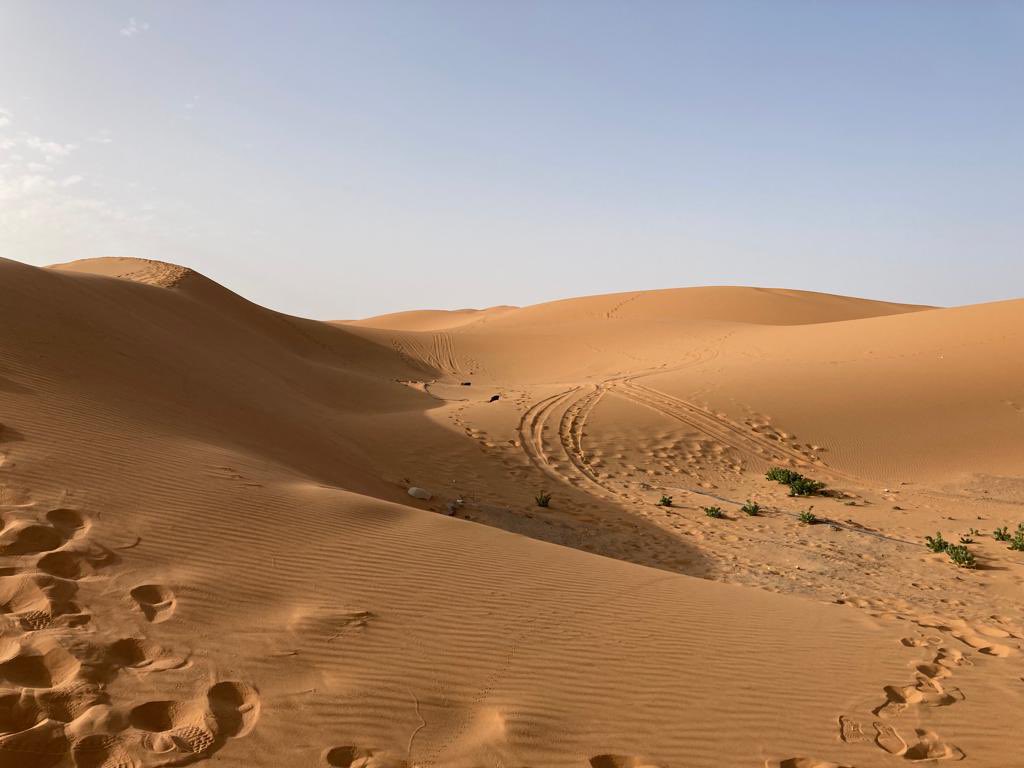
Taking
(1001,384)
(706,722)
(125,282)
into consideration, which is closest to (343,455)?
(706,722)

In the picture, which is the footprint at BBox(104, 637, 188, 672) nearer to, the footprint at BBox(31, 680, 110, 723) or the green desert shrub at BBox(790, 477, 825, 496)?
the footprint at BBox(31, 680, 110, 723)

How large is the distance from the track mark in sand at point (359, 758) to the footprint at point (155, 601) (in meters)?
1.39

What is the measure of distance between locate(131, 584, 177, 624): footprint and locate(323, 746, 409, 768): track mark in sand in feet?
4.55

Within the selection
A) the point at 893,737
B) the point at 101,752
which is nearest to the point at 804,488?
the point at 893,737

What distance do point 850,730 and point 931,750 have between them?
0.37m

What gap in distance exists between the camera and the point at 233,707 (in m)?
3.00

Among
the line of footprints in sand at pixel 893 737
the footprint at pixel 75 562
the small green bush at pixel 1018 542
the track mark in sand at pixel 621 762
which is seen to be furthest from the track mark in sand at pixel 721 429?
the footprint at pixel 75 562

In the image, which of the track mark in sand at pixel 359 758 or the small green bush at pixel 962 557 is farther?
the small green bush at pixel 962 557

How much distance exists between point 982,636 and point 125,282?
1837 cm

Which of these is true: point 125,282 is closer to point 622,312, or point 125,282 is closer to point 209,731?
point 209,731

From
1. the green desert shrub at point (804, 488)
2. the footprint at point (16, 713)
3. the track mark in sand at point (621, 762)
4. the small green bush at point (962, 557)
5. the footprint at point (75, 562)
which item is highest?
the footprint at point (75, 562)

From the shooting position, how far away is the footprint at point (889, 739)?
10.8 ft

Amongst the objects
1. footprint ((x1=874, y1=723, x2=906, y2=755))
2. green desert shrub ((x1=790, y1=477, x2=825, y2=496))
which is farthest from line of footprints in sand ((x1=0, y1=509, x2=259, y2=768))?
green desert shrub ((x1=790, y1=477, x2=825, y2=496))

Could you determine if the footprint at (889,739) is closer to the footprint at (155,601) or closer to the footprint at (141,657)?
the footprint at (141,657)
